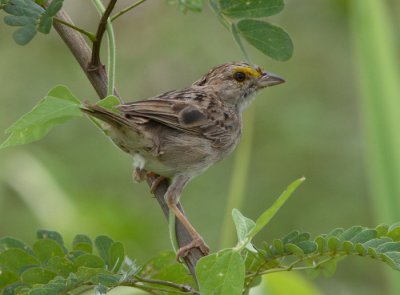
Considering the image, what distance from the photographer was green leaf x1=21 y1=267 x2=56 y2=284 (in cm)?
237

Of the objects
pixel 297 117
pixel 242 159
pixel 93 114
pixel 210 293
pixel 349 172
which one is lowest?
pixel 349 172

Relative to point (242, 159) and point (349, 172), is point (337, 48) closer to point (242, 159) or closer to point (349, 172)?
point (349, 172)

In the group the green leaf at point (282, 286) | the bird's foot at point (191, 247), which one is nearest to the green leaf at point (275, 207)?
the bird's foot at point (191, 247)

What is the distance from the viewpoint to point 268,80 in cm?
417

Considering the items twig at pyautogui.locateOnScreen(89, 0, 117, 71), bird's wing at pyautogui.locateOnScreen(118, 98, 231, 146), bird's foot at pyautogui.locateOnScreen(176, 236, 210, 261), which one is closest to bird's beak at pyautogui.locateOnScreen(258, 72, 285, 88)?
bird's wing at pyautogui.locateOnScreen(118, 98, 231, 146)

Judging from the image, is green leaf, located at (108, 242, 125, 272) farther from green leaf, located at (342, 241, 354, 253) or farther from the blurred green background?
the blurred green background

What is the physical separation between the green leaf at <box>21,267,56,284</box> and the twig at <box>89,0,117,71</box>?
2.07ft

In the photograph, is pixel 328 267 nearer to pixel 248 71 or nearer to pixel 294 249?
pixel 294 249

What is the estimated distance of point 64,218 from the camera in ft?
13.7

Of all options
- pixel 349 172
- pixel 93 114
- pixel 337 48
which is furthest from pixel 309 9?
pixel 93 114

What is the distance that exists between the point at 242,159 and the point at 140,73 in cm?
273

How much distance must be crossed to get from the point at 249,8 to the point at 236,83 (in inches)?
69.2

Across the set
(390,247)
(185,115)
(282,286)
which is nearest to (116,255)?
(390,247)

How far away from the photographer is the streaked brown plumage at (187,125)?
3326 mm
